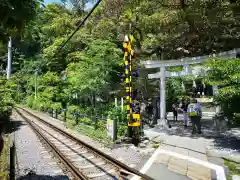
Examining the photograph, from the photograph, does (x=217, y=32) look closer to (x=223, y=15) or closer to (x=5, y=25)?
(x=223, y=15)

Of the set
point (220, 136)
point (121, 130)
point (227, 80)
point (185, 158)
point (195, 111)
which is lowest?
point (185, 158)

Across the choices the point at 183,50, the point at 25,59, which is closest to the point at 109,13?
the point at 183,50

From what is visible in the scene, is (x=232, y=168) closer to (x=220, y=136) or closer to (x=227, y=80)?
(x=227, y=80)

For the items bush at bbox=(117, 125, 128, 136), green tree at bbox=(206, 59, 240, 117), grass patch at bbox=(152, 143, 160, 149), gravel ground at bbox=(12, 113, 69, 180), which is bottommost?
gravel ground at bbox=(12, 113, 69, 180)

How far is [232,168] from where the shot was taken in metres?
7.48

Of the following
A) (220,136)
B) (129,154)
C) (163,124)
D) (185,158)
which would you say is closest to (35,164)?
(129,154)

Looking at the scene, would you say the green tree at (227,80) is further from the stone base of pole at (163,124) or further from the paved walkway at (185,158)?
the stone base of pole at (163,124)

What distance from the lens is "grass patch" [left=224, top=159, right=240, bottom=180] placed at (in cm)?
698

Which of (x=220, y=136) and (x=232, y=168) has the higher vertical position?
(x=220, y=136)

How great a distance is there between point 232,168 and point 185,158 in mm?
1490

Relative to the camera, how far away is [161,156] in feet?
28.7

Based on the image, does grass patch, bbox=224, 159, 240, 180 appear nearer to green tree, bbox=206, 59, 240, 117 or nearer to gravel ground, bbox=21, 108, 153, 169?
green tree, bbox=206, 59, 240, 117

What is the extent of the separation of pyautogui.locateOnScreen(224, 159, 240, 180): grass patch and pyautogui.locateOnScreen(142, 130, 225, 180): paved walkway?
0.22m

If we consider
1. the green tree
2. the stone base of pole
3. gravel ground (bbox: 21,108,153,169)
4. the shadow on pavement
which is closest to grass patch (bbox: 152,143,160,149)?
gravel ground (bbox: 21,108,153,169)
